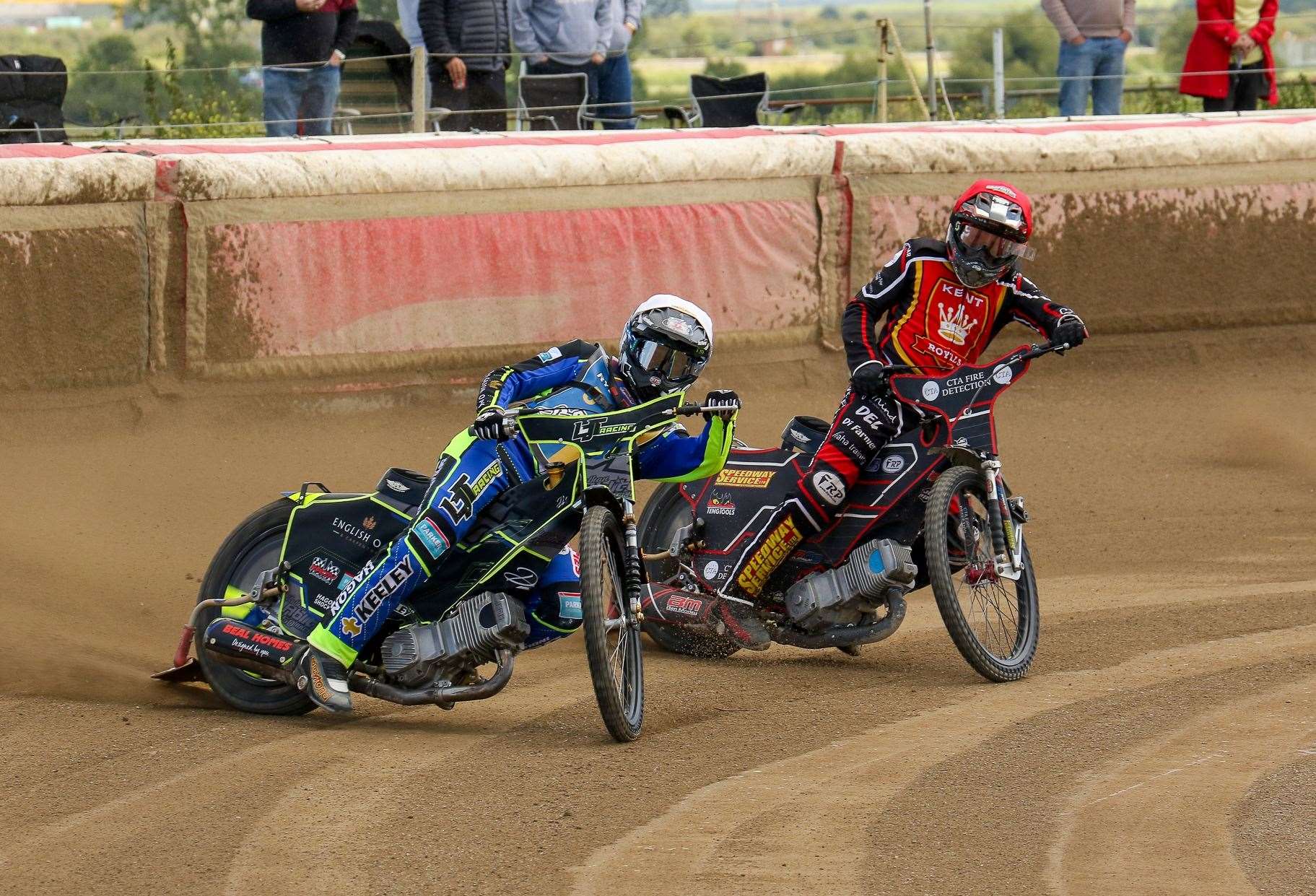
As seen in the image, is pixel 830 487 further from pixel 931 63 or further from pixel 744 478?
pixel 931 63

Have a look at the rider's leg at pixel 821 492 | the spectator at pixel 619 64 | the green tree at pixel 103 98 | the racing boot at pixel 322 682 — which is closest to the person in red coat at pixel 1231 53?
the spectator at pixel 619 64

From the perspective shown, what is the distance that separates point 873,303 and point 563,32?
7.00 metres

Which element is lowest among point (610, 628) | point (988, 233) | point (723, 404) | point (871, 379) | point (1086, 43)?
point (610, 628)

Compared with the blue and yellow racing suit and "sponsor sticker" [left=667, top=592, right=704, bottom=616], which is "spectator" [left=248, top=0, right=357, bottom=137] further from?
the blue and yellow racing suit

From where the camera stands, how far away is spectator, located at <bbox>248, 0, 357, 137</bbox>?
12.6m

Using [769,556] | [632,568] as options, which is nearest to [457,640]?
[632,568]

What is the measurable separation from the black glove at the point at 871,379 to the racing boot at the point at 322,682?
2.55m

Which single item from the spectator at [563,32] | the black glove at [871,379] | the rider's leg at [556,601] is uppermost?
the spectator at [563,32]

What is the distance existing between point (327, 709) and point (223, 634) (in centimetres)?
55

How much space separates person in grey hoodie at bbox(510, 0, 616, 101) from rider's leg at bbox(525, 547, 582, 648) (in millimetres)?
8253

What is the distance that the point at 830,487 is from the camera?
7770 mm

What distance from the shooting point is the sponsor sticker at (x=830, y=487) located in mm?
7766

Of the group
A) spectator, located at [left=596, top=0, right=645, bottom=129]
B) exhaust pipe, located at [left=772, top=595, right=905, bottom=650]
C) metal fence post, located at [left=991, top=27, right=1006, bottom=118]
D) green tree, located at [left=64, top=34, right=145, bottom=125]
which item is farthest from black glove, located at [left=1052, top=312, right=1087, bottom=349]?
green tree, located at [left=64, top=34, right=145, bottom=125]

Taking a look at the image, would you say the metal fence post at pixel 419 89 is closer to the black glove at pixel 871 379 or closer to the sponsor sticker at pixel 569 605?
the black glove at pixel 871 379
